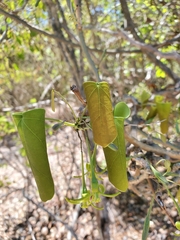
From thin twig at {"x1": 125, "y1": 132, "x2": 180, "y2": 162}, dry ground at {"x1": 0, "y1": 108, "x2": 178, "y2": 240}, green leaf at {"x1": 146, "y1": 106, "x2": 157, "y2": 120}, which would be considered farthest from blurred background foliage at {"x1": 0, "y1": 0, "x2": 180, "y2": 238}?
dry ground at {"x1": 0, "y1": 108, "x2": 178, "y2": 240}

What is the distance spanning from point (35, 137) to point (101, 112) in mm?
114

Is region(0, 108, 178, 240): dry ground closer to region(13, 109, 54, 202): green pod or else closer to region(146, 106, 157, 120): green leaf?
region(146, 106, 157, 120): green leaf

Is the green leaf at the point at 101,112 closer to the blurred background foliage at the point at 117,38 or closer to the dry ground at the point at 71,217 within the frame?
the blurred background foliage at the point at 117,38

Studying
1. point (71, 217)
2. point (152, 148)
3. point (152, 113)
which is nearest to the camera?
point (152, 148)

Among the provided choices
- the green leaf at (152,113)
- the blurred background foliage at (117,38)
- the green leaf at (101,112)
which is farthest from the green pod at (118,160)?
the green leaf at (152,113)

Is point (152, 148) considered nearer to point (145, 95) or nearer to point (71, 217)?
point (145, 95)

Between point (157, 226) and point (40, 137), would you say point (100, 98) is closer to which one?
point (40, 137)

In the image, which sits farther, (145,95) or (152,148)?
(145,95)

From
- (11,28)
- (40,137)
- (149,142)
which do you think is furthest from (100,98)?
Result: (11,28)

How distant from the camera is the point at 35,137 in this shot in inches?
18.4

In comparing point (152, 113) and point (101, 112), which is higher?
point (101, 112)

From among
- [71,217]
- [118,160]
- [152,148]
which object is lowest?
[71,217]

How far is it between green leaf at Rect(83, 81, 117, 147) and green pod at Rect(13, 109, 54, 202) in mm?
78

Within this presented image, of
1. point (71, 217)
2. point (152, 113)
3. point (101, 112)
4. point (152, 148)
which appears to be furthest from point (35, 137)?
point (71, 217)
